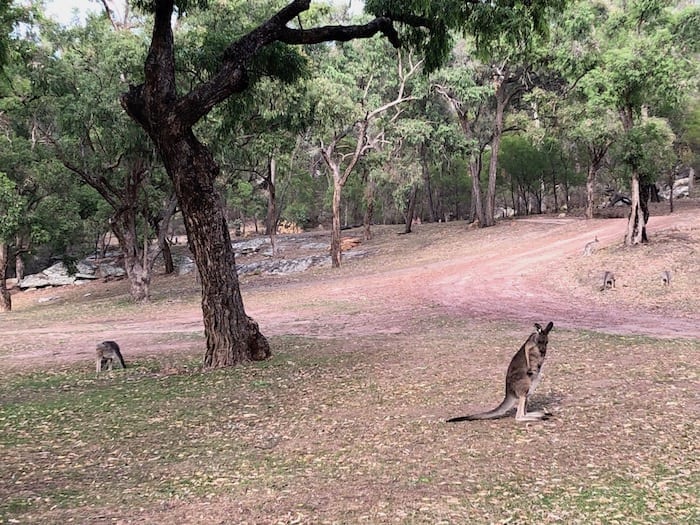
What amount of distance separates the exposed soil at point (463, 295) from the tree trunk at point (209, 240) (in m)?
3.29

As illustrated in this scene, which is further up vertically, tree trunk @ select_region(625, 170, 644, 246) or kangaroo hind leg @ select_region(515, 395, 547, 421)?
tree trunk @ select_region(625, 170, 644, 246)

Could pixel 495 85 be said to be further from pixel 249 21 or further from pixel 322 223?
pixel 322 223

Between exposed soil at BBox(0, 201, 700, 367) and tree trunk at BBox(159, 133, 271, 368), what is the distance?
10.8 feet

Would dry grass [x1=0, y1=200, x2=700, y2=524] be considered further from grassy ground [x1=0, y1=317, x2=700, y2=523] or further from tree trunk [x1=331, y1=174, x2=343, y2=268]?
tree trunk [x1=331, y1=174, x2=343, y2=268]

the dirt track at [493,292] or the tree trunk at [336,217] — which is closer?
the dirt track at [493,292]

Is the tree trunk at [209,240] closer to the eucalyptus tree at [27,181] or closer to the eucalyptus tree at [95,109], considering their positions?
the eucalyptus tree at [95,109]

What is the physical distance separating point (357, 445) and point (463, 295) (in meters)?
12.8

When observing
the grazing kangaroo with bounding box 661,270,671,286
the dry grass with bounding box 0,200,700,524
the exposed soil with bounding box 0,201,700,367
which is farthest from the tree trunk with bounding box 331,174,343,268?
the dry grass with bounding box 0,200,700,524

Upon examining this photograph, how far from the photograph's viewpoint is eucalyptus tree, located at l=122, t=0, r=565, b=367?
28.8 ft

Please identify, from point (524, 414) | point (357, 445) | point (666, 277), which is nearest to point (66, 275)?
point (666, 277)

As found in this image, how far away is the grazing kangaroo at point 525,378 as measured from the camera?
5.49 m

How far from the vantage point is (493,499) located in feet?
13.8

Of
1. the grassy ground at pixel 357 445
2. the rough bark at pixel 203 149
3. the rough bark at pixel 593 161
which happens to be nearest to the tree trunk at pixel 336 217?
the rough bark at pixel 593 161

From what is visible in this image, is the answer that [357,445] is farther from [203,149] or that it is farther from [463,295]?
[463,295]
